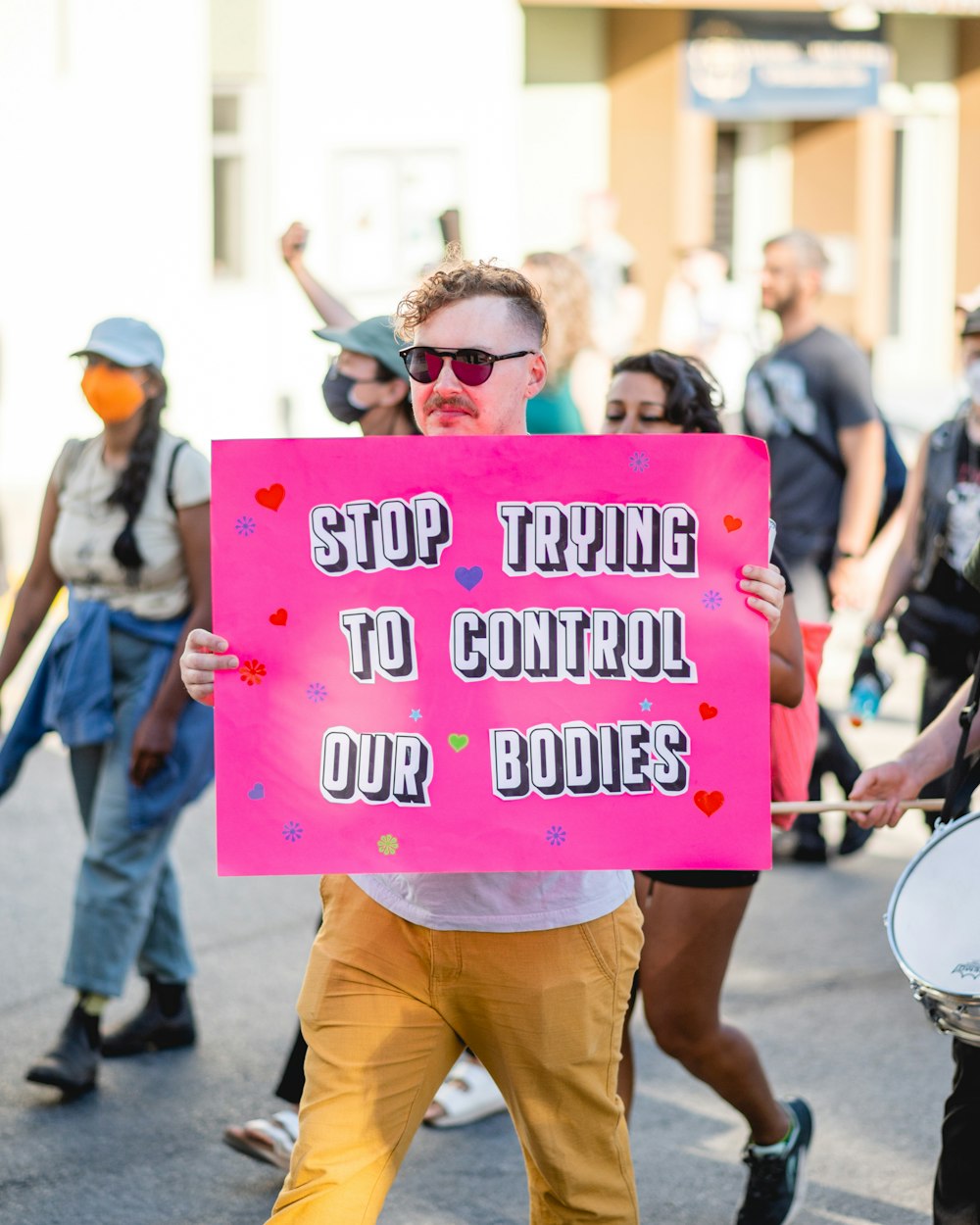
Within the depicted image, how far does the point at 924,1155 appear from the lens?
14.7 ft

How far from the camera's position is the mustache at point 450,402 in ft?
9.95

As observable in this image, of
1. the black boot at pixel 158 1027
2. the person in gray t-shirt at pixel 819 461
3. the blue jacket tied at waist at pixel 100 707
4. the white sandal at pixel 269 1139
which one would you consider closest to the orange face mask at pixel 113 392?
the blue jacket tied at waist at pixel 100 707

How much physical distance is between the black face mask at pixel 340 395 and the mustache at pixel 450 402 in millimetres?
1466

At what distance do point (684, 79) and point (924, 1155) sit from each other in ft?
55.1

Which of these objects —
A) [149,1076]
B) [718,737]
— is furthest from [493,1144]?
[718,737]

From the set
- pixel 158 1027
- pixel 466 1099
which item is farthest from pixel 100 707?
pixel 466 1099

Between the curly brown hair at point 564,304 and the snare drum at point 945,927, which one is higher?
the curly brown hair at point 564,304

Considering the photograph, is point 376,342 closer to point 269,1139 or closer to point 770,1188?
point 269,1139

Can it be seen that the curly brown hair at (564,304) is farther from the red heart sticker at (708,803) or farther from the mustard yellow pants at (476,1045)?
the mustard yellow pants at (476,1045)

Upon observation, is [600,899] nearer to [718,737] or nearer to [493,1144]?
[718,737]

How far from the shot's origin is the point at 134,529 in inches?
188

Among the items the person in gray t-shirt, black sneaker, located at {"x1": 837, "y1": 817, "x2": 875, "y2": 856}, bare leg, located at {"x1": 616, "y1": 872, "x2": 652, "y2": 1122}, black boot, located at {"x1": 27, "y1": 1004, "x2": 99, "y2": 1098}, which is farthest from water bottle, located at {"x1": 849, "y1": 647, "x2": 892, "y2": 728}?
black boot, located at {"x1": 27, "y1": 1004, "x2": 99, "y2": 1098}

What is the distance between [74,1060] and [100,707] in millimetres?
865

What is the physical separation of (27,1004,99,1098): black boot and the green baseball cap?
176 centimetres
